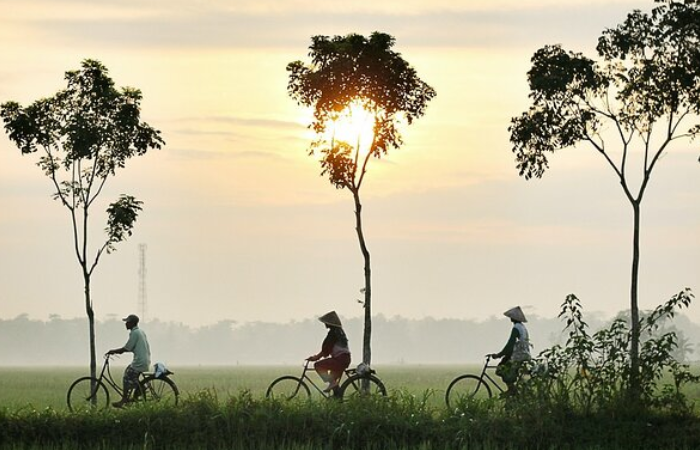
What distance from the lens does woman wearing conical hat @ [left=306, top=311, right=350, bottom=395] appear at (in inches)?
946

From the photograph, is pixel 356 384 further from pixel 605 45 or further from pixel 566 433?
pixel 605 45

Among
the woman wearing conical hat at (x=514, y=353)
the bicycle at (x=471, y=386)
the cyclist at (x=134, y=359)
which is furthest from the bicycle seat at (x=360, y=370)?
the cyclist at (x=134, y=359)

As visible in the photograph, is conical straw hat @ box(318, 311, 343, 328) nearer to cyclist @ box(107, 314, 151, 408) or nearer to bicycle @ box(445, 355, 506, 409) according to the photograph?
bicycle @ box(445, 355, 506, 409)

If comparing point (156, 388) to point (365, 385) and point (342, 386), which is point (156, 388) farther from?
point (365, 385)

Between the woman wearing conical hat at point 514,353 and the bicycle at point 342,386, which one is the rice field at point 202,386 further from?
the woman wearing conical hat at point 514,353

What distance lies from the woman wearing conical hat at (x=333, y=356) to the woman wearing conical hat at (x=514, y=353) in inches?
113

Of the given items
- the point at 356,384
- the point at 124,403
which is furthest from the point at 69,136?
the point at 356,384

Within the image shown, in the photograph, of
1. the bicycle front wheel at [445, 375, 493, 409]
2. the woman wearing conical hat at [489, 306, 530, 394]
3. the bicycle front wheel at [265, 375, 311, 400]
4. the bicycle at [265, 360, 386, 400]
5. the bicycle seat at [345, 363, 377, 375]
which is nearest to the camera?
the bicycle front wheel at [445, 375, 493, 409]

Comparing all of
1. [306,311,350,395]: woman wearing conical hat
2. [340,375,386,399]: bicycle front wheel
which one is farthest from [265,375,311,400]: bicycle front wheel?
[340,375,386,399]: bicycle front wheel

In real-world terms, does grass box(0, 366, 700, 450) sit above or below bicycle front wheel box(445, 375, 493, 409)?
below

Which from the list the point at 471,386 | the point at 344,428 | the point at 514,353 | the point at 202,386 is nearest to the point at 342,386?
the point at 471,386

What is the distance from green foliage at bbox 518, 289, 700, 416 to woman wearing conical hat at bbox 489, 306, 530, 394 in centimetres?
41

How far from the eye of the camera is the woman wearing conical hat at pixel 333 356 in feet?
78.8

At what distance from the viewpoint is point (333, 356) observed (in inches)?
950
